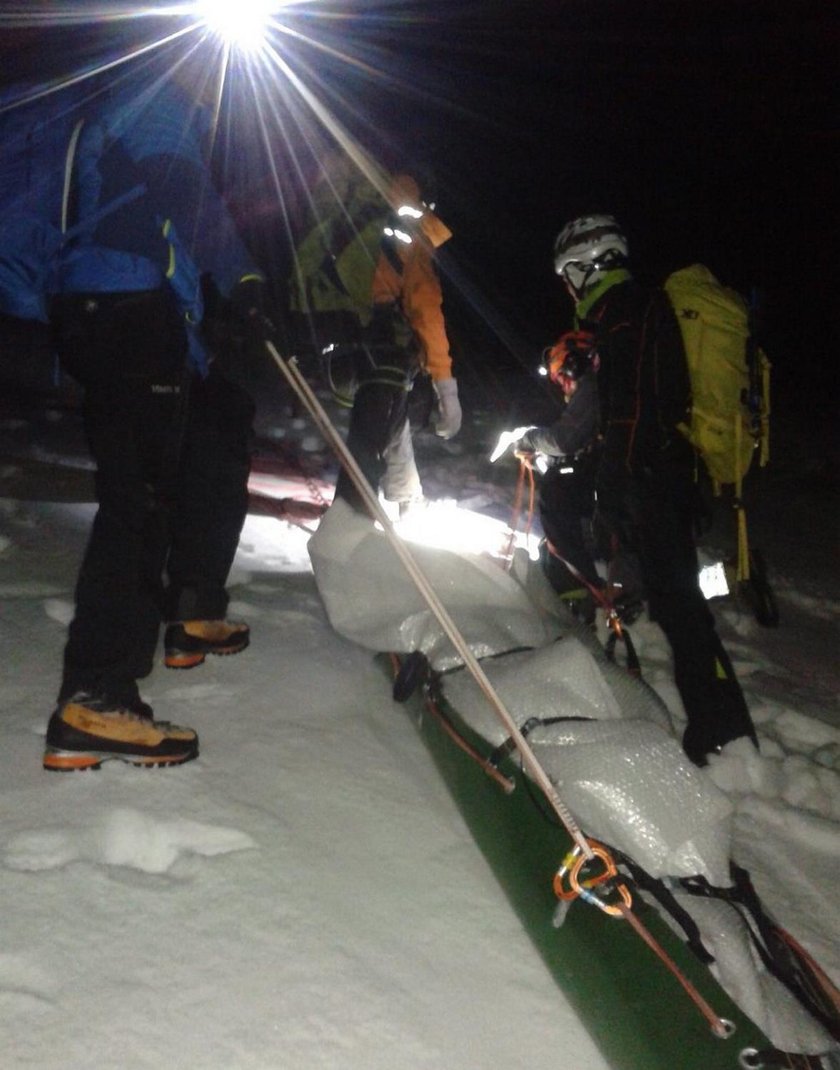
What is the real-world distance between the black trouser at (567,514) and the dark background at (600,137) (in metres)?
18.5

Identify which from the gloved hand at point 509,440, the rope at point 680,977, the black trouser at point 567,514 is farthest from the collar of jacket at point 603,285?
the rope at point 680,977

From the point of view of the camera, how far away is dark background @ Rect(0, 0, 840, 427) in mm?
25969

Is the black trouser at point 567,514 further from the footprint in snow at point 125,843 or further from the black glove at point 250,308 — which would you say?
the footprint in snow at point 125,843

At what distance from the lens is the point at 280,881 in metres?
1.91

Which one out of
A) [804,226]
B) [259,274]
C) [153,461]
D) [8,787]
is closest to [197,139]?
[259,274]

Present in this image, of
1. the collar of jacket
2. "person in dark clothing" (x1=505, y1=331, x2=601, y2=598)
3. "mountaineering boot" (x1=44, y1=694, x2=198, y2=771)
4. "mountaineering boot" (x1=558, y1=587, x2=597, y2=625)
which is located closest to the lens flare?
"person in dark clothing" (x1=505, y1=331, x2=601, y2=598)

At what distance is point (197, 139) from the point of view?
234 centimetres

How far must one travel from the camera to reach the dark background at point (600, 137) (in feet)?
85.2

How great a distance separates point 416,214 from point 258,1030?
3462 millimetres

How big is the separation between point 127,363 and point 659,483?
182 cm

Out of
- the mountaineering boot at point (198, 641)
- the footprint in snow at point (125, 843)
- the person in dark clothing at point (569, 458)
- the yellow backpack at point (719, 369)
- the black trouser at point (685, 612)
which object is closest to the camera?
the footprint in snow at point (125, 843)

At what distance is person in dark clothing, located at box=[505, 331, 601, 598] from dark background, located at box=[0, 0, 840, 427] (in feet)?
60.8

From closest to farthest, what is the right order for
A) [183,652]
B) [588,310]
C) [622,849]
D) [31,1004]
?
[31,1004] < [622,849] < [183,652] < [588,310]

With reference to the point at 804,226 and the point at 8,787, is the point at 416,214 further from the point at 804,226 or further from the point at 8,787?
the point at 804,226
